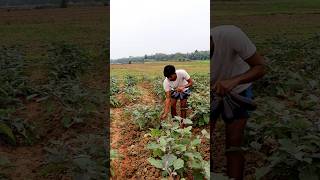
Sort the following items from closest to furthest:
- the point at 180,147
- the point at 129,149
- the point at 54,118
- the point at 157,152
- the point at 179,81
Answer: the point at 180,147 → the point at 157,152 → the point at 129,149 → the point at 54,118 → the point at 179,81

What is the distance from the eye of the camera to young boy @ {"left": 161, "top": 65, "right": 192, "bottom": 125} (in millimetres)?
6828

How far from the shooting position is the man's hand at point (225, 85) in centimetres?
382

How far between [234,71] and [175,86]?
301 centimetres

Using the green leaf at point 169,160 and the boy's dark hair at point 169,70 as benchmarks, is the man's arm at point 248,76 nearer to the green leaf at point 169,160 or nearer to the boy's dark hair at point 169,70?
the green leaf at point 169,160

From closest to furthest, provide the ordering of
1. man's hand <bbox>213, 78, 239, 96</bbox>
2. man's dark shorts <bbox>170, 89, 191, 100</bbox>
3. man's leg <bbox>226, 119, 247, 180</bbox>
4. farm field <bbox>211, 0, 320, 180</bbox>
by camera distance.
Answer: farm field <bbox>211, 0, 320, 180</bbox> → man's hand <bbox>213, 78, 239, 96</bbox> → man's leg <bbox>226, 119, 247, 180</bbox> → man's dark shorts <bbox>170, 89, 191, 100</bbox>

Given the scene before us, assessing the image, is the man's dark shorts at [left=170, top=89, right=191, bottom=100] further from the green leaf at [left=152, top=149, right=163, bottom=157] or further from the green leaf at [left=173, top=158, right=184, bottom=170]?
the green leaf at [left=173, top=158, right=184, bottom=170]

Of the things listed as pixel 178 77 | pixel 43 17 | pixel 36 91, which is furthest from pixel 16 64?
pixel 43 17

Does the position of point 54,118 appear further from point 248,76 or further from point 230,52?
point 248,76

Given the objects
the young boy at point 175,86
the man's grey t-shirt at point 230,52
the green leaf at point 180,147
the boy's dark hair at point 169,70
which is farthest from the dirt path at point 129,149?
the man's grey t-shirt at point 230,52

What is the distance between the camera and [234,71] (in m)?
4.05

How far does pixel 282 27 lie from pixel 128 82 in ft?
27.2

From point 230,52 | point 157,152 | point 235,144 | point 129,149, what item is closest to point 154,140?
point 129,149

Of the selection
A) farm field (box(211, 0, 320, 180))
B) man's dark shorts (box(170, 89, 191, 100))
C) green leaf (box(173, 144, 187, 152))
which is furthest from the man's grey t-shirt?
man's dark shorts (box(170, 89, 191, 100))

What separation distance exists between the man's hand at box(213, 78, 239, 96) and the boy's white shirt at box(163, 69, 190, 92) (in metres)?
3.01
